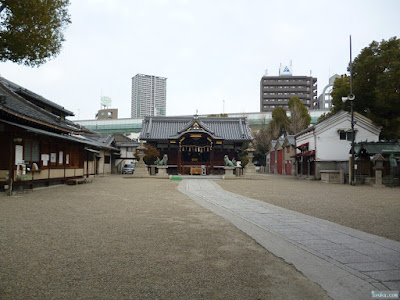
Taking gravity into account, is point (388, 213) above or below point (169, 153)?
below

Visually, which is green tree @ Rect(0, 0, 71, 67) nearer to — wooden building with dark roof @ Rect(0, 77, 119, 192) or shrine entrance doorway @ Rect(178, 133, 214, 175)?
wooden building with dark roof @ Rect(0, 77, 119, 192)

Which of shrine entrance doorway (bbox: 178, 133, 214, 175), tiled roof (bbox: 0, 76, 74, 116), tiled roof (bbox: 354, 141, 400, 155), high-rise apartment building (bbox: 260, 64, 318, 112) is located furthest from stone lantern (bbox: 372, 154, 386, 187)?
high-rise apartment building (bbox: 260, 64, 318, 112)

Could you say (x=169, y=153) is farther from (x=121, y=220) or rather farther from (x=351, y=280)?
(x=351, y=280)

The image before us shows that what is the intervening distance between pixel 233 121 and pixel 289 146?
842 cm

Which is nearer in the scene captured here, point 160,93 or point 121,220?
point 121,220

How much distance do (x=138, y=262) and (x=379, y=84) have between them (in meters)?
20.9

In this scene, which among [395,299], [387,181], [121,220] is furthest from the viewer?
[387,181]

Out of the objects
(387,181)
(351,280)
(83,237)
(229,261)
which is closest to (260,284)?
(229,261)

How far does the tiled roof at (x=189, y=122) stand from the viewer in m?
33.0

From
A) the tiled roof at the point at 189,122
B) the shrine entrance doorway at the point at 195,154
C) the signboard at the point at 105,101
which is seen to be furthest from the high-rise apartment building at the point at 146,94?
the shrine entrance doorway at the point at 195,154

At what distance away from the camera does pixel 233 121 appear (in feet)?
118

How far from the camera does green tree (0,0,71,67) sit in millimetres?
9023

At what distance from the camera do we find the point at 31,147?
14.6 m

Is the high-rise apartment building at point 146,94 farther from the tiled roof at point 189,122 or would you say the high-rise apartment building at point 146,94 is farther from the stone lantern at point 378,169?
the stone lantern at point 378,169
